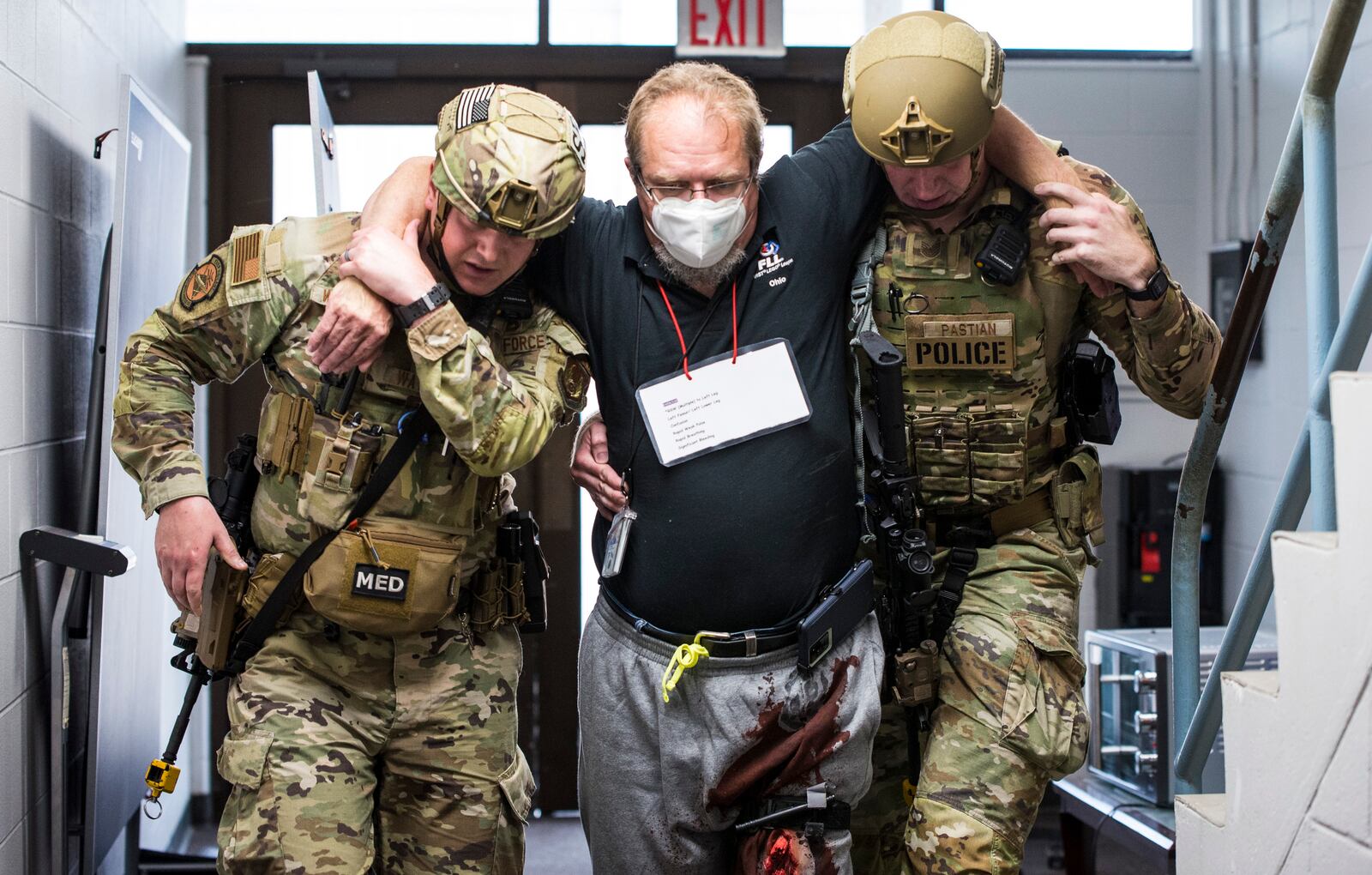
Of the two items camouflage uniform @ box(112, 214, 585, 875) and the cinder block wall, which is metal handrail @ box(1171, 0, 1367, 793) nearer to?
camouflage uniform @ box(112, 214, 585, 875)

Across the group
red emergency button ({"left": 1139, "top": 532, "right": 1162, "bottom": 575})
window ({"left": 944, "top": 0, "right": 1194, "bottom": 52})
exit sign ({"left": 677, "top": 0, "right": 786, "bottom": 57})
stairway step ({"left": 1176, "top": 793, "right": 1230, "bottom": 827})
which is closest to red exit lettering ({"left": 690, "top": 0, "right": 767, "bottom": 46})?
exit sign ({"left": 677, "top": 0, "right": 786, "bottom": 57})

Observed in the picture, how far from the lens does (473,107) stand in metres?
1.78

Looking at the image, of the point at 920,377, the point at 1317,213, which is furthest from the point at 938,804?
the point at 1317,213

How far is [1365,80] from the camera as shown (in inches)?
130

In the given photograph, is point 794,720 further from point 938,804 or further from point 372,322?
point 372,322

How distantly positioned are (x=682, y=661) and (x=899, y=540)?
0.39 meters

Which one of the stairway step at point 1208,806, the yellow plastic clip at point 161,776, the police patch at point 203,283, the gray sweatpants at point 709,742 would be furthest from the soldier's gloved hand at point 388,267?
the stairway step at point 1208,806

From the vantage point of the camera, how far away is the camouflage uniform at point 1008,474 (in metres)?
1.82

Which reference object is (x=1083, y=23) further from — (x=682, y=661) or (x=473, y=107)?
(x=682, y=661)

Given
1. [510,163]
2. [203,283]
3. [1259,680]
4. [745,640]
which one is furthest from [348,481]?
[1259,680]

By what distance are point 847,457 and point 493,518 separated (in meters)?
0.58

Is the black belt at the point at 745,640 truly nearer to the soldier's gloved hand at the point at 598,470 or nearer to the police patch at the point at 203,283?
the soldier's gloved hand at the point at 598,470

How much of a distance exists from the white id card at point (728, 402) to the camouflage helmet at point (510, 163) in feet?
1.00

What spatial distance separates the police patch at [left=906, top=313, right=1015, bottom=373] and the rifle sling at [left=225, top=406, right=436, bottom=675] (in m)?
0.77
